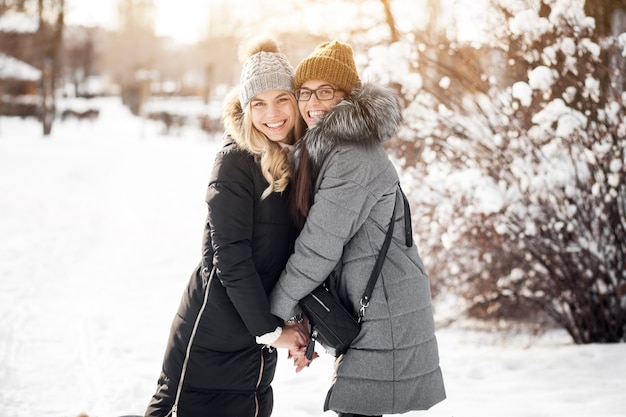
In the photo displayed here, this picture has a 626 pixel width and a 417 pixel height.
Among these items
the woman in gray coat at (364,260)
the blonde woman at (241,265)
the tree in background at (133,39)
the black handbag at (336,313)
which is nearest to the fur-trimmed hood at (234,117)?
the blonde woman at (241,265)

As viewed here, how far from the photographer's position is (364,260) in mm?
2562

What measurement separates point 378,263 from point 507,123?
10.5 ft

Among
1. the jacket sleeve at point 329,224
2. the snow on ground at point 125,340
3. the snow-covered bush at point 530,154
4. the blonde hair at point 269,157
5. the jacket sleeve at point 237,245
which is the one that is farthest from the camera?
the snow-covered bush at point 530,154

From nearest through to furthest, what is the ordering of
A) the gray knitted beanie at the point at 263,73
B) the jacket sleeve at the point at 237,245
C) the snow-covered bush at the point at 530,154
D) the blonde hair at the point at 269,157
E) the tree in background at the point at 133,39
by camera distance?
the jacket sleeve at the point at 237,245, the blonde hair at the point at 269,157, the gray knitted beanie at the point at 263,73, the snow-covered bush at the point at 530,154, the tree in background at the point at 133,39

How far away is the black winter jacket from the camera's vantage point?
8.47 ft

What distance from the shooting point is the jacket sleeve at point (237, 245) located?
2.57 m

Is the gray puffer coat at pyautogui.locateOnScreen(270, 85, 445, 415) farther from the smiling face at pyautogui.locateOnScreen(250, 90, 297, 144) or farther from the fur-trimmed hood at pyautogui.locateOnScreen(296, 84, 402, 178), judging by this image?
the smiling face at pyautogui.locateOnScreen(250, 90, 297, 144)

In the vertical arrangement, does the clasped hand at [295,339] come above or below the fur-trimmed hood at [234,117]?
below

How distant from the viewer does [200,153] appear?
25.3m

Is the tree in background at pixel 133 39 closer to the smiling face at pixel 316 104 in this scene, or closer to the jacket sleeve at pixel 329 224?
the smiling face at pixel 316 104

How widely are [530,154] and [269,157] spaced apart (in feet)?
10.0

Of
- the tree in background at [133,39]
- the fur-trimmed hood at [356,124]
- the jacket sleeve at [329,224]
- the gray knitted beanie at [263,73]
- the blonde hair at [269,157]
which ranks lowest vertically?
the jacket sleeve at [329,224]

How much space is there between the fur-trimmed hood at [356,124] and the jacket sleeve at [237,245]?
1.10 ft

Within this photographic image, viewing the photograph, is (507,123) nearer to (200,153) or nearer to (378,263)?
(378,263)
